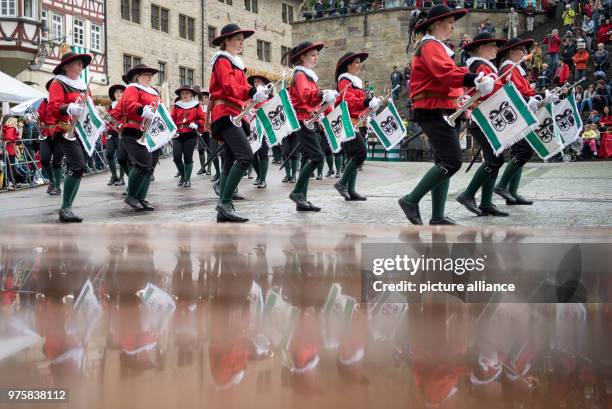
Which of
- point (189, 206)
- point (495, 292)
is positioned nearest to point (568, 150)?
point (189, 206)

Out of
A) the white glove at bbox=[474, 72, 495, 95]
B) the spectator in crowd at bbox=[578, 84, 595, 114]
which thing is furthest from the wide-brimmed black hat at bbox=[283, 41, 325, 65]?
the spectator in crowd at bbox=[578, 84, 595, 114]

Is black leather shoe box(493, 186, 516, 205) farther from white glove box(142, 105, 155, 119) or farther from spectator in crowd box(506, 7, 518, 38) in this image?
spectator in crowd box(506, 7, 518, 38)

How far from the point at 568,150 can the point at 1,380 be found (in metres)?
21.0

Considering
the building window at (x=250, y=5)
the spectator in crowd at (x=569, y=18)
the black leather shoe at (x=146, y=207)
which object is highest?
the building window at (x=250, y=5)

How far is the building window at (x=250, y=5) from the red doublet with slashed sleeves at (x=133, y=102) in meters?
41.3

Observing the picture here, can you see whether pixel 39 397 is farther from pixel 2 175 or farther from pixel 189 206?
pixel 2 175

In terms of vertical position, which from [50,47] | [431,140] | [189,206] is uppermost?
[50,47]

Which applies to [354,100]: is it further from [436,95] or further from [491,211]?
[436,95]

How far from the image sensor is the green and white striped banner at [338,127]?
9.57 m

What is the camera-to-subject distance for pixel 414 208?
273 inches

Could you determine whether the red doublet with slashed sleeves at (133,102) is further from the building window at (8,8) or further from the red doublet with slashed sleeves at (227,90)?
the building window at (8,8)

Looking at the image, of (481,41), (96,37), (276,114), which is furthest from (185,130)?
(96,37)

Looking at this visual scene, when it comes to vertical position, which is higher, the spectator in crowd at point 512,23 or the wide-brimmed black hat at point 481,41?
the spectator in crowd at point 512,23

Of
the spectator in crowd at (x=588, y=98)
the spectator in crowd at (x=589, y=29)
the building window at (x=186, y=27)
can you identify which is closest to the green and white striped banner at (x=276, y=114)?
the spectator in crowd at (x=588, y=98)
